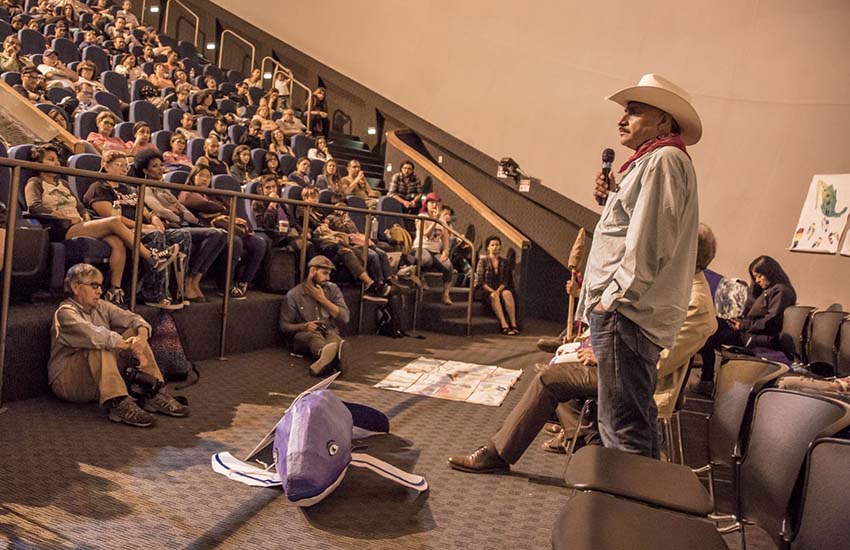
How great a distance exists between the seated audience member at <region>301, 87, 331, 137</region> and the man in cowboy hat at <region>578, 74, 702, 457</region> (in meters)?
8.55

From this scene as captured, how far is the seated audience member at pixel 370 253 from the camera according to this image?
238 inches

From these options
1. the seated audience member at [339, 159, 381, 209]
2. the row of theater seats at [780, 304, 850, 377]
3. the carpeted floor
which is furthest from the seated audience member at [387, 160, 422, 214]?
the carpeted floor

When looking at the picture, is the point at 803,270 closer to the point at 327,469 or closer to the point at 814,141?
the point at 814,141

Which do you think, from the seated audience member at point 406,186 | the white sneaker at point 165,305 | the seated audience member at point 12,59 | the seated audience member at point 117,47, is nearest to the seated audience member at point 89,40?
the seated audience member at point 117,47

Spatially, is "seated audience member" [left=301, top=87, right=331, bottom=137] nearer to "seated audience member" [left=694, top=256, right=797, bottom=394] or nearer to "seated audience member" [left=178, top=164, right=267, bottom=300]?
"seated audience member" [left=178, top=164, right=267, bottom=300]

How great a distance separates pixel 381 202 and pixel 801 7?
14.6 feet

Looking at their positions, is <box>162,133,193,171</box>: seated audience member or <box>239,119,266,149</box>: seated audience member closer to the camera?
<box>162,133,193,171</box>: seated audience member

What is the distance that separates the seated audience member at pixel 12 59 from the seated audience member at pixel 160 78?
152 centimetres

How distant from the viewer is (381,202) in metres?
7.71

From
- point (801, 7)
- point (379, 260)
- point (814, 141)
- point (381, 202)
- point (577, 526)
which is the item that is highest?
point (801, 7)

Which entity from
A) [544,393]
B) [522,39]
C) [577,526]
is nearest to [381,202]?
[522,39]

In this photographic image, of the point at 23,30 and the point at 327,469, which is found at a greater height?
the point at 23,30

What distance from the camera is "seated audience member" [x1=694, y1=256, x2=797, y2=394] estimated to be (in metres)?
5.21

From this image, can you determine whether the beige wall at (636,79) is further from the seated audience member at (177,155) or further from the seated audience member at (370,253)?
the seated audience member at (177,155)
